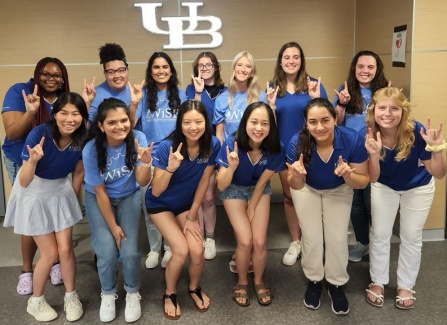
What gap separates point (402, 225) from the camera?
2.77m

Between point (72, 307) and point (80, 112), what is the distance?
1.21 metres

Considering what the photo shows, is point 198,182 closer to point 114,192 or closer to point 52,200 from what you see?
point 114,192

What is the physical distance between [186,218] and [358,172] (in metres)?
1.11

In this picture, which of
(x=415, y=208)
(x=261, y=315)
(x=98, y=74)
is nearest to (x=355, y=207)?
(x=415, y=208)

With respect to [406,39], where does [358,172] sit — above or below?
below

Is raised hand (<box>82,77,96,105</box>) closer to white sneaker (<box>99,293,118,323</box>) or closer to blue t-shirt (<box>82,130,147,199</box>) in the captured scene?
blue t-shirt (<box>82,130,147,199</box>)

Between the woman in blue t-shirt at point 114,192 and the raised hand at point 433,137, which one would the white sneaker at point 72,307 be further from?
the raised hand at point 433,137

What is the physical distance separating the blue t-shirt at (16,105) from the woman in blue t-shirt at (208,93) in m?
1.15

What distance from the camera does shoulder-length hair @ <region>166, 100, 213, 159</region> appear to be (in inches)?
104

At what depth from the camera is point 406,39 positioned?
3.50m

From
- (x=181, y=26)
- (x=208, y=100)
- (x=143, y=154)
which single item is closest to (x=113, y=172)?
(x=143, y=154)

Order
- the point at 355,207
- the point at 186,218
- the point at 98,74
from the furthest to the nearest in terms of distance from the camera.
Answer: the point at 98,74 < the point at 355,207 < the point at 186,218

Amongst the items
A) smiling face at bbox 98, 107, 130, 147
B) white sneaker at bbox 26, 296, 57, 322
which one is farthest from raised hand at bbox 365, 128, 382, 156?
white sneaker at bbox 26, 296, 57, 322

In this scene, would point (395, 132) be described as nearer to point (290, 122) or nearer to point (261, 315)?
point (290, 122)
